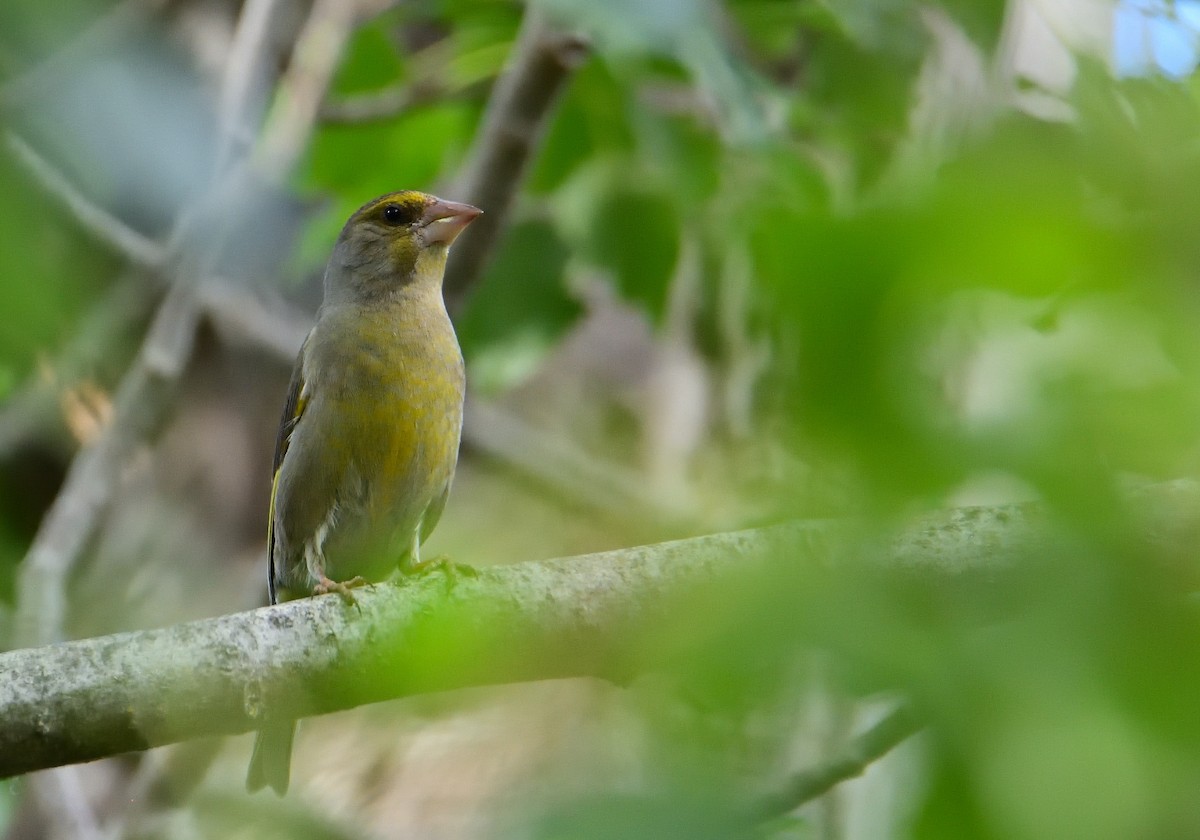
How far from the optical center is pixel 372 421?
15.5 feet

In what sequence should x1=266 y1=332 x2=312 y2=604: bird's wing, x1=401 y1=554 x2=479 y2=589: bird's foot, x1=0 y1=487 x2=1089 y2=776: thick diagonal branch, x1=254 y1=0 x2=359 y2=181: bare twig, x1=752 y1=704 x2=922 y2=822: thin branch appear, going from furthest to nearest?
1. x1=254 y1=0 x2=359 y2=181: bare twig
2. x1=266 y1=332 x2=312 y2=604: bird's wing
3. x1=401 y1=554 x2=479 y2=589: bird's foot
4. x1=0 y1=487 x2=1089 y2=776: thick diagonal branch
5. x1=752 y1=704 x2=922 y2=822: thin branch

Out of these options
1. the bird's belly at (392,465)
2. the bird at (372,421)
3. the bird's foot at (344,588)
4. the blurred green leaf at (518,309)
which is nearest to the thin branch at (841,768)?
the bird's foot at (344,588)

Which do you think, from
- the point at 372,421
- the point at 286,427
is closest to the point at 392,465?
the point at 372,421

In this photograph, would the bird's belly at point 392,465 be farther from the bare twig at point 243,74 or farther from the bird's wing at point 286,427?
the bare twig at point 243,74

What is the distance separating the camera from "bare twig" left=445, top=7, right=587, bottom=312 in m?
4.49

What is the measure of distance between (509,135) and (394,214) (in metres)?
0.70

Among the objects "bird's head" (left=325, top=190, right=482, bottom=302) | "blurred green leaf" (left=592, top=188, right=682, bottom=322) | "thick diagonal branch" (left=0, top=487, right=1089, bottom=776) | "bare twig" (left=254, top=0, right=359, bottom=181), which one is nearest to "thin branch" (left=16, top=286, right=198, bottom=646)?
"bird's head" (left=325, top=190, right=482, bottom=302)

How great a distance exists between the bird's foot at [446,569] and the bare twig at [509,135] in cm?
104

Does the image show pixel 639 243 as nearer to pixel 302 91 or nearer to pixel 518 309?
pixel 518 309

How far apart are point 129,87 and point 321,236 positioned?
10.3 feet

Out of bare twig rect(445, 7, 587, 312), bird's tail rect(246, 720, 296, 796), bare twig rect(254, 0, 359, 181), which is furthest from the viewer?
bare twig rect(254, 0, 359, 181)

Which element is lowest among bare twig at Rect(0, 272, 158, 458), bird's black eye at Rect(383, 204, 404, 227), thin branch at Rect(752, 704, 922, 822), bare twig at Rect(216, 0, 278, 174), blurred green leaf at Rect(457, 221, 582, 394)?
bare twig at Rect(0, 272, 158, 458)

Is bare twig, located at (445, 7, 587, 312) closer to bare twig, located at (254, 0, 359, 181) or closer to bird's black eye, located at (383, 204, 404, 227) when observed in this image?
bird's black eye, located at (383, 204, 404, 227)

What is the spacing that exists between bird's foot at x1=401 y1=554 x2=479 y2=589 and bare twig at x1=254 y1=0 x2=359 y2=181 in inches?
66.3
